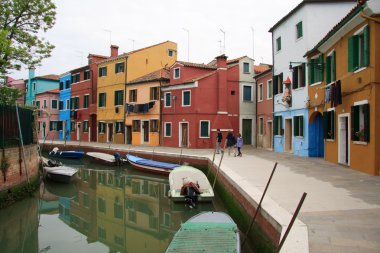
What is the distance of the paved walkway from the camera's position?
5.33 metres

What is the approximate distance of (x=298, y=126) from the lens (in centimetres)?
1956

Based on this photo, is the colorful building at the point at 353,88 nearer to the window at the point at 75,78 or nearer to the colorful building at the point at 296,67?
the colorful building at the point at 296,67

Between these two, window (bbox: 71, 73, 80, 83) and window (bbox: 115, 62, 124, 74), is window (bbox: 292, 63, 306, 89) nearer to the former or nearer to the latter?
window (bbox: 115, 62, 124, 74)

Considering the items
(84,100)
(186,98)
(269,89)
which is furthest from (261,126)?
(84,100)

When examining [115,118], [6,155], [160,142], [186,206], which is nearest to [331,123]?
[186,206]

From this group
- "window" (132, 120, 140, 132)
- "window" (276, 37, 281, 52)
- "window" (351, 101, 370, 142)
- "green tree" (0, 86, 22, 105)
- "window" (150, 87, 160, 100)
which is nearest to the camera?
"window" (351, 101, 370, 142)

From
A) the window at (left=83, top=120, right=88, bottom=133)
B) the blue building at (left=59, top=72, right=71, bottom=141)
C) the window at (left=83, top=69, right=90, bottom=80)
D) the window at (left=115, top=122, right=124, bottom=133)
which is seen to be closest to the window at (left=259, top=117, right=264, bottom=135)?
the window at (left=115, top=122, right=124, bottom=133)

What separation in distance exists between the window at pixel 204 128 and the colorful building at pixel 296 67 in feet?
20.1

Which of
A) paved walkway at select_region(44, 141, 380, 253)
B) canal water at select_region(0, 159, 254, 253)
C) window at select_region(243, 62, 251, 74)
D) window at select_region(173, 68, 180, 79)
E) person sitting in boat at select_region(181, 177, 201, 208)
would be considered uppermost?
window at select_region(243, 62, 251, 74)

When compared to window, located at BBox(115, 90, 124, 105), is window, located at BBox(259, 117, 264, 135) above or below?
below

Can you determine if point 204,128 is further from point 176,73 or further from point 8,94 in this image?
point 8,94

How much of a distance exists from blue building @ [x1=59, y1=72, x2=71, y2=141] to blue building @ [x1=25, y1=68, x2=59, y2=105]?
5630mm

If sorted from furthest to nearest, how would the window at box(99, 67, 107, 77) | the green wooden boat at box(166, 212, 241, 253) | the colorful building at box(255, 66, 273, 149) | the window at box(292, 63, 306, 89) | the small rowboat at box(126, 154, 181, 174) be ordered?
the window at box(99, 67, 107, 77) → the colorful building at box(255, 66, 273, 149) → the small rowboat at box(126, 154, 181, 174) → the window at box(292, 63, 306, 89) → the green wooden boat at box(166, 212, 241, 253)

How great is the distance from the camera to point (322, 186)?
971 cm
